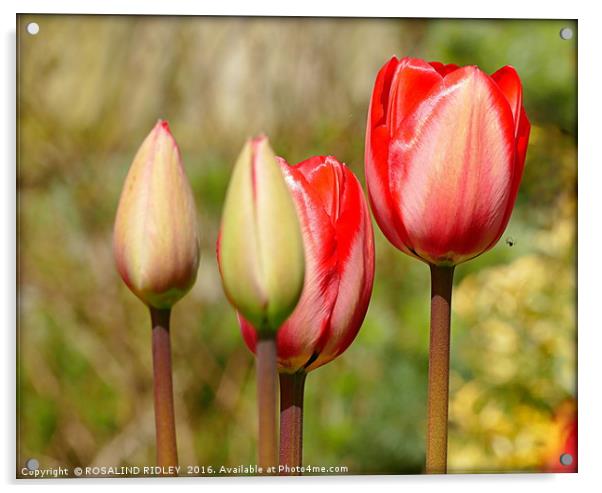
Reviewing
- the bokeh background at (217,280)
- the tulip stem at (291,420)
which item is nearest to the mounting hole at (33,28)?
the bokeh background at (217,280)

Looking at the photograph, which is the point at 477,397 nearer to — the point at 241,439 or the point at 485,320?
the point at 485,320

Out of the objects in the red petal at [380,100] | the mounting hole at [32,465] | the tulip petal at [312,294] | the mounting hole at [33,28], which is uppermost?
the mounting hole at [33,28]

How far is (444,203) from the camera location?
626 millimetres

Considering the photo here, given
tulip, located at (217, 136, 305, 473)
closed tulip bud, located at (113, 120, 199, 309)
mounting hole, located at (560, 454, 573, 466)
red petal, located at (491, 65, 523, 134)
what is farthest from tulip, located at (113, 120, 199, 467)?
mounting hole, located at (560, 454, 573, 466)

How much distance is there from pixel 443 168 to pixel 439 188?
0.02 metres

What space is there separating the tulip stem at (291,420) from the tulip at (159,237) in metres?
0.07

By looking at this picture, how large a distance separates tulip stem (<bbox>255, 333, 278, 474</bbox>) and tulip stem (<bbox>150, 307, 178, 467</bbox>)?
0.11 m

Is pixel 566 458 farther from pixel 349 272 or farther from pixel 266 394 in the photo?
pixel 266 394

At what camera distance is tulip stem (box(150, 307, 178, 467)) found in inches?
22.5

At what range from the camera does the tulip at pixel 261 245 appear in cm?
44
